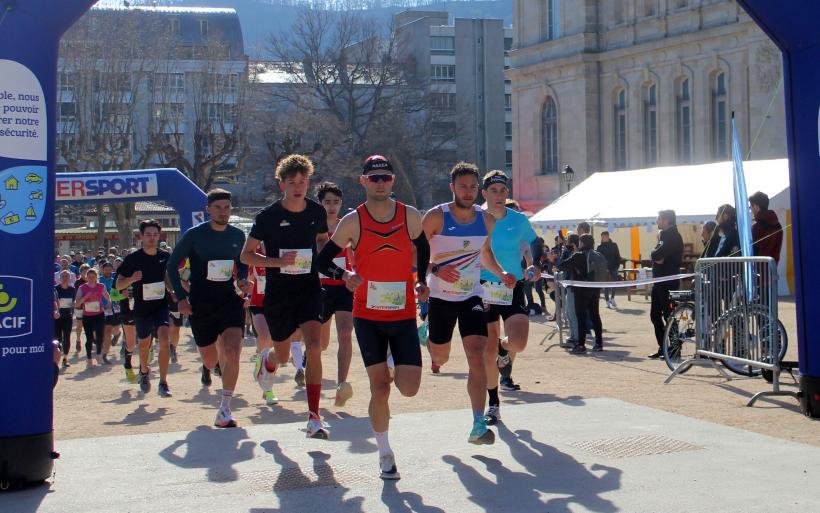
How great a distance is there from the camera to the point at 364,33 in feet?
250

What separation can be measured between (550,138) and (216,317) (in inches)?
1932

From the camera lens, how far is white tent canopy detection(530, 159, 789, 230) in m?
29.0

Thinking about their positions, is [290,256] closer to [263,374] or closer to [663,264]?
[263,374]

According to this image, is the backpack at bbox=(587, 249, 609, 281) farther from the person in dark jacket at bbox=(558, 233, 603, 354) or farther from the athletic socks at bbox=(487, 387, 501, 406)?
the athletic socks at bbox=(487, 387, 501, 406)

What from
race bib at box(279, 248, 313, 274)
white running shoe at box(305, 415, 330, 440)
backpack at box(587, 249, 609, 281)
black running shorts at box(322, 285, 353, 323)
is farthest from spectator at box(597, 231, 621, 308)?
white running shoe at box(305, 415, 330, 440)

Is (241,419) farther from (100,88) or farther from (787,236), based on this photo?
(100,88)

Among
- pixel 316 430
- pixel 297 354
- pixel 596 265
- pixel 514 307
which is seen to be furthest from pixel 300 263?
pixel 596 265

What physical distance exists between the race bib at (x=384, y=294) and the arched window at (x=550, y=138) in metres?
50.5

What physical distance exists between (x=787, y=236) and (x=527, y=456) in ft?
75.9

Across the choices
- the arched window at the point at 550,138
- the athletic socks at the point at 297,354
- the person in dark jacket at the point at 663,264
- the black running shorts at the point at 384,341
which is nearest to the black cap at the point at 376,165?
the black running shorts at the point at 384,341

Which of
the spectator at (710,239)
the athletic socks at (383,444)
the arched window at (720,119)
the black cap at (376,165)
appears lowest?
the athletic socks at (383,444)

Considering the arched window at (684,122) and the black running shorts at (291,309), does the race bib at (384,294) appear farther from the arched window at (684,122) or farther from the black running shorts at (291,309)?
the arched window at (684,122)

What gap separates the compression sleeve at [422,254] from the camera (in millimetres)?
7613

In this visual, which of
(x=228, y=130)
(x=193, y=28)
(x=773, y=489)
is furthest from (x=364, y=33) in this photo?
(x=773, y=489)
